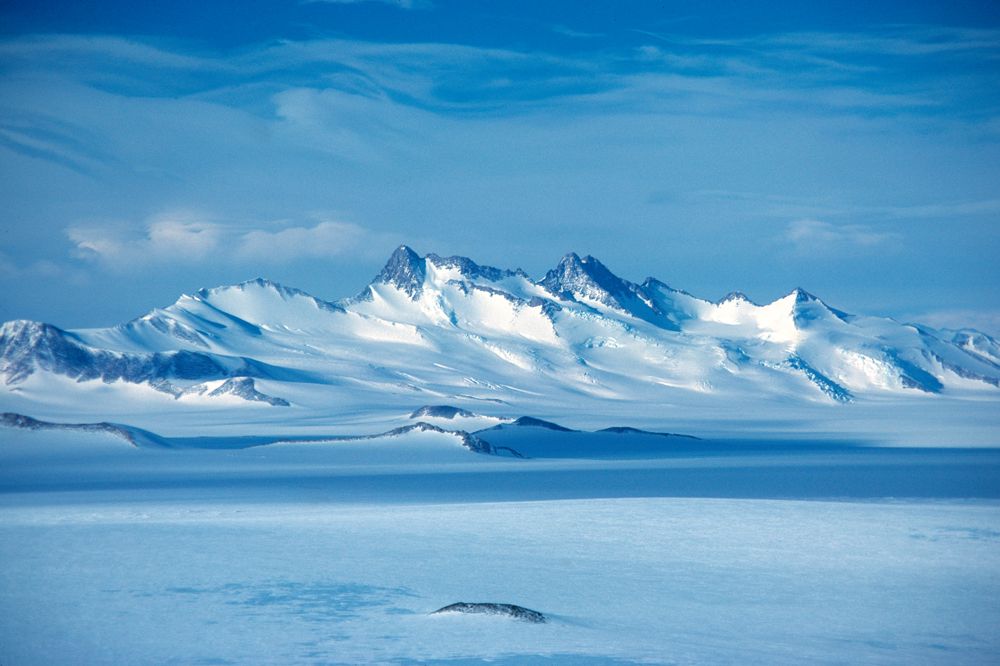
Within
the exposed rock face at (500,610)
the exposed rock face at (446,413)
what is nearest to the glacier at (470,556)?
the exposed rock face at (500,610)

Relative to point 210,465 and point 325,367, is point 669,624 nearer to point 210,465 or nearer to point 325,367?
point 210,465

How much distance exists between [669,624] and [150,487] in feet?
122

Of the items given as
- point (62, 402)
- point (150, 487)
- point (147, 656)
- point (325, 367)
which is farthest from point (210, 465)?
point (325, 367)

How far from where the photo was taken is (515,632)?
1877 cm

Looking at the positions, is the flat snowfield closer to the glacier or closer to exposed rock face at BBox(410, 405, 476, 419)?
the glacier

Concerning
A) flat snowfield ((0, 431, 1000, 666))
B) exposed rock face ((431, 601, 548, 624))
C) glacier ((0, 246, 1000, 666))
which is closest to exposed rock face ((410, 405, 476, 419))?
glacier ((0, 246, 1000, 666))

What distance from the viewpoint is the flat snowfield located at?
59.5ft

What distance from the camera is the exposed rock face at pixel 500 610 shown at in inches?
769

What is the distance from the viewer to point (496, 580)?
76.9 ft


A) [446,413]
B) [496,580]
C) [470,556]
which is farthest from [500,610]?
[446,413]

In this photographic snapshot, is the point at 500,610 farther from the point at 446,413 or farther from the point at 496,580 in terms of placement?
the point at 446,413

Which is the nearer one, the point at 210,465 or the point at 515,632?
the point at 515,632

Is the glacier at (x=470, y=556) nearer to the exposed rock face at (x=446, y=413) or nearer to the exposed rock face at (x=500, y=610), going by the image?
the exposed rock face at (x=500, y=610)

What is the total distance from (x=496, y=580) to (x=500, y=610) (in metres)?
3.76
